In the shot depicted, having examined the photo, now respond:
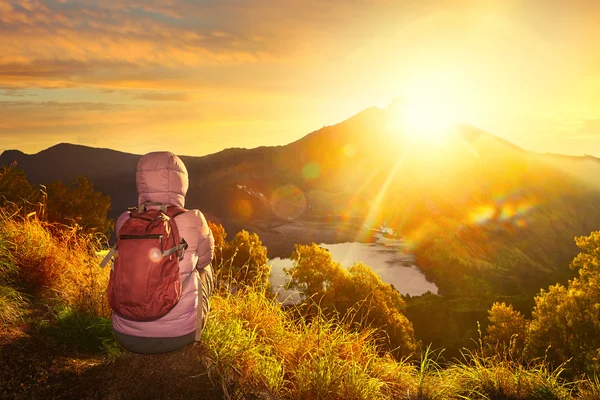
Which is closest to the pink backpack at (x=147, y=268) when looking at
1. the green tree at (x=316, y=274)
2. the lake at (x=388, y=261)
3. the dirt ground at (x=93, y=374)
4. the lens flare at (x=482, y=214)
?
the dirt ground at (x=93, y=374)

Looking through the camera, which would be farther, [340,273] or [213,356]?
[340,273]

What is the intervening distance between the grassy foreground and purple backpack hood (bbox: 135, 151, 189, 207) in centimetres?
146

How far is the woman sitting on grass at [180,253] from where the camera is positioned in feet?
11.3

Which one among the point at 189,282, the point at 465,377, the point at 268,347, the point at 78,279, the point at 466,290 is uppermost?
the point at 189,282

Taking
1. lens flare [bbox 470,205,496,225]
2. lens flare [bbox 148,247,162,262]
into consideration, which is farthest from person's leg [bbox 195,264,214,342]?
lens flare [bbox 470,205,496,225]

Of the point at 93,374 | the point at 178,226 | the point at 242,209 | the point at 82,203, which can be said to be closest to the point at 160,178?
the point at 178,226

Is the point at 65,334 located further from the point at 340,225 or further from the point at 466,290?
the point at 340,225

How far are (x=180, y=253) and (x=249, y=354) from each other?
131 centimetres

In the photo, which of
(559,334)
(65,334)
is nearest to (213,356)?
(65,334)

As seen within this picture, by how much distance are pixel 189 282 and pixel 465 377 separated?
3.18m

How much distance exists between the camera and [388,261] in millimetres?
134875

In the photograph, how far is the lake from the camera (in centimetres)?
11044

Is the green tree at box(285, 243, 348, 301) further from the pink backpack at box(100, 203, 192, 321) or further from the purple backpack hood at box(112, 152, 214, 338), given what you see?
the pink backpack at box(100, 203, 192, 321)

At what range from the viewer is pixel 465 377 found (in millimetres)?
4555
